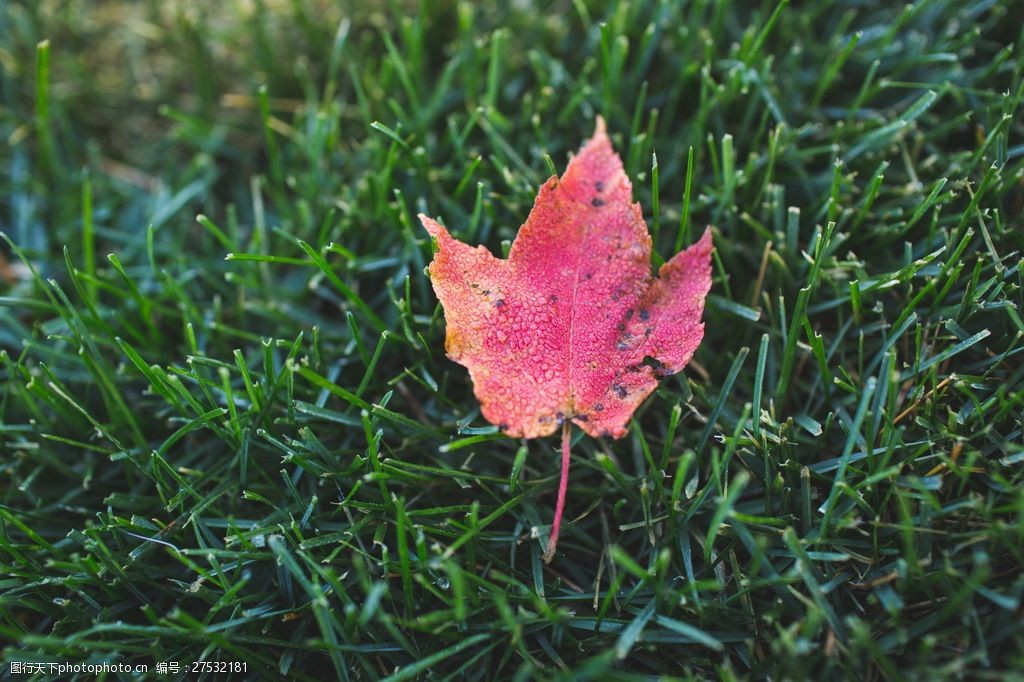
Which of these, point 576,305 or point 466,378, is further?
point 466,378

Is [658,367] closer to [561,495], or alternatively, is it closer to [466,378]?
[561,495]

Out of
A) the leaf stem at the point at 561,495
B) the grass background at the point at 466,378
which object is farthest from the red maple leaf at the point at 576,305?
the grass background at the point at 466,378

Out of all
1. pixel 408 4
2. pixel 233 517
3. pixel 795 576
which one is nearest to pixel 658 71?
pixel 408 4

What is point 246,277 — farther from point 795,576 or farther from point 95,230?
point 795,576

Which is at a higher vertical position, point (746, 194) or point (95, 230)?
point (746, 194)

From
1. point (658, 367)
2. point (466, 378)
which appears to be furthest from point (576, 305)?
point (466, 378)

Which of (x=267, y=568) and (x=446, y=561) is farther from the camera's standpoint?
(x=267, y=568)
